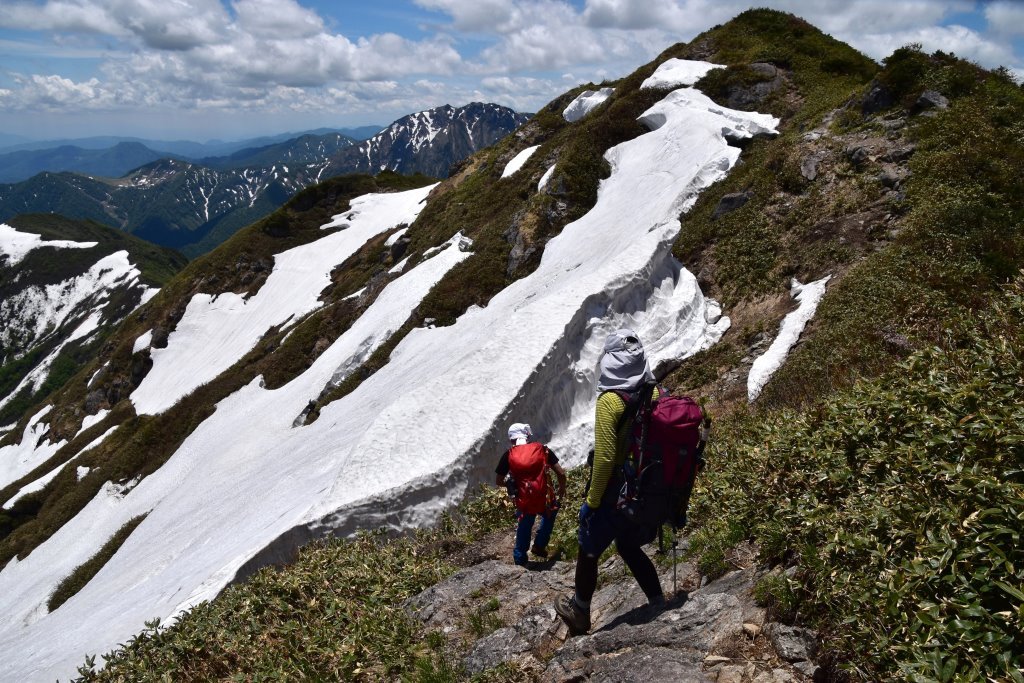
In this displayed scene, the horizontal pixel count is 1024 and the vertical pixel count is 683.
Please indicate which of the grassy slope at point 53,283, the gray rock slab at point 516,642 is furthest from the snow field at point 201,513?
the grassy slope at point 53,283

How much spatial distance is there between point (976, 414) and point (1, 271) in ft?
867

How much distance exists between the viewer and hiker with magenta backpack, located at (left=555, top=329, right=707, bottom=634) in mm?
5863

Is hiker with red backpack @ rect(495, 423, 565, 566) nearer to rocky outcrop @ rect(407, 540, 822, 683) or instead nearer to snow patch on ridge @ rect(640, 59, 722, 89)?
rocky outcrop @ rect(407, 540, 822, 683)

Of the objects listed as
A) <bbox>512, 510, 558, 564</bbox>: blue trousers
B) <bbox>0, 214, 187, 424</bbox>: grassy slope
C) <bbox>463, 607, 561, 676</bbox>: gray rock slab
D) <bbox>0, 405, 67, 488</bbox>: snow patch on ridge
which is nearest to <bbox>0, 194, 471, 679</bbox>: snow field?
<bbox>512, 510, 558, 564</bbox>: blue trousers

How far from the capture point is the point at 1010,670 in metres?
3.19

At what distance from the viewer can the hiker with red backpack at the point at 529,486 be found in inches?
355

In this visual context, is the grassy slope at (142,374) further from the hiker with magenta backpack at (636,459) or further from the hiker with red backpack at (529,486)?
the hiker with magenta backpack at (636,459)

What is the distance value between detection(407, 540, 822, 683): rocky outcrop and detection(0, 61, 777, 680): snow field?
17.5 ft

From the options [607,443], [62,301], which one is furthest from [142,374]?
[62,301]

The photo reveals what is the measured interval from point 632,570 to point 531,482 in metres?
2.78

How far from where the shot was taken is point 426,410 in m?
15.7

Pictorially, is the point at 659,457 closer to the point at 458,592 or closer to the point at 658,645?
the point at 658,645

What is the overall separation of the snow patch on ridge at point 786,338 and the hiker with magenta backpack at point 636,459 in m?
7.76

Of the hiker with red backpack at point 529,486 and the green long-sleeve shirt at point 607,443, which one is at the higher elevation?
the green long-sleeve shirt at point 607,443
